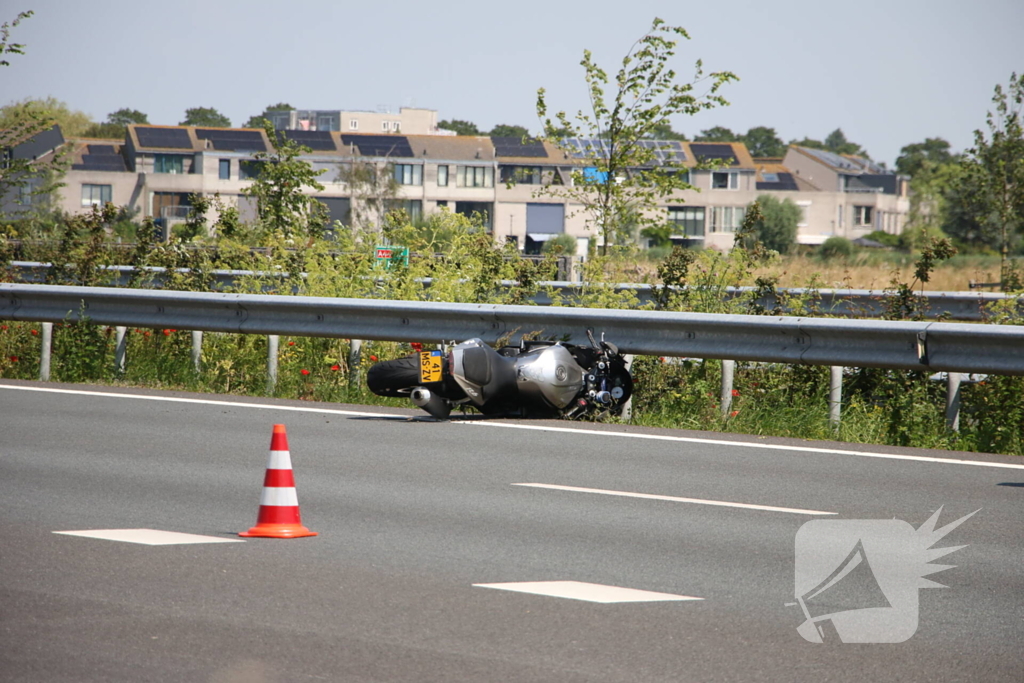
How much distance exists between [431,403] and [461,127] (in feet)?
620

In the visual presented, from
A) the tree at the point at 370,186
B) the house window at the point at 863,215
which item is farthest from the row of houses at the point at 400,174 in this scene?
the house window at the point at 863,215

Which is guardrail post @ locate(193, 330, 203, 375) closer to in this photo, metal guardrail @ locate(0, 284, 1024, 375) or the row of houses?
metal guardrail @ locate(0, 284, 1024, 375)

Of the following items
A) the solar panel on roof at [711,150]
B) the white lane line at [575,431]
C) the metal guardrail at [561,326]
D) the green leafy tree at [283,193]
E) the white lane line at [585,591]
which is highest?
the solar panel on roof at [711,150]

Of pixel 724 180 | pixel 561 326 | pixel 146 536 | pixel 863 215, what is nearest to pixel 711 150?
pixel 724 180

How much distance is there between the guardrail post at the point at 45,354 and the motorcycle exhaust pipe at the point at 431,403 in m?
4.95

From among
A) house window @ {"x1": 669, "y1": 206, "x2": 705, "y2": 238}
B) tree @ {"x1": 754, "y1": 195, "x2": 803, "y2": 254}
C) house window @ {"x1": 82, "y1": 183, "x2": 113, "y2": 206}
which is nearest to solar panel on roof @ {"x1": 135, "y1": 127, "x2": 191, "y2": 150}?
house window @ {"x1": 82, "y1": 183, "x2": 113, "y2": 206}

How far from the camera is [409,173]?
106 metres

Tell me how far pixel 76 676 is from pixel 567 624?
178cm

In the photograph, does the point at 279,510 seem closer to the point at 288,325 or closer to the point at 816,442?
the point at 816,442

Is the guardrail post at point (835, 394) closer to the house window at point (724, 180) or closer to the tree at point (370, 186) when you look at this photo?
the tree at point (370, 186)

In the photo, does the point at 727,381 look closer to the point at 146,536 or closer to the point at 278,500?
the point at 278,500

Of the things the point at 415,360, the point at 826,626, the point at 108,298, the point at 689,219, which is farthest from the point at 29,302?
the point at 689,219

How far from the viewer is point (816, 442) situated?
9.84 metres

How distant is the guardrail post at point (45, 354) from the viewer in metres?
13.5
